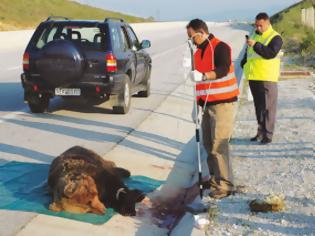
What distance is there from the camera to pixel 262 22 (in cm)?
825

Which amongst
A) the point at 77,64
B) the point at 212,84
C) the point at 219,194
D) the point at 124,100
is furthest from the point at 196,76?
the point at 124,100

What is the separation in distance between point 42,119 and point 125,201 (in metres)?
5.51

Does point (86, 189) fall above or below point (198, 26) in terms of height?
below

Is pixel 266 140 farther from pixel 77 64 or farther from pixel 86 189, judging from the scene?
pixel 77 64

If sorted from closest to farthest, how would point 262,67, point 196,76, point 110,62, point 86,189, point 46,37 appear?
point 86,189
point 196,76
point 262,67
point 110,62
point 46,37

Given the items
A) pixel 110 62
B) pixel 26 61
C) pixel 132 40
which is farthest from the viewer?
pixel 132 40

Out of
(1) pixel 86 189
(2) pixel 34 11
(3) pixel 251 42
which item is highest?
(3) pixel 251 42

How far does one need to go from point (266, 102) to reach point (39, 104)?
4.93 metres

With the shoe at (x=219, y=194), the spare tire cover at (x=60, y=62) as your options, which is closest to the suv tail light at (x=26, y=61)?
the spare tire cover at (x=60, y=62)

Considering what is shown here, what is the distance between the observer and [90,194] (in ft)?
19.2

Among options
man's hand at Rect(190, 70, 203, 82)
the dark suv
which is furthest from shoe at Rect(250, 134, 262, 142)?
the dark suv

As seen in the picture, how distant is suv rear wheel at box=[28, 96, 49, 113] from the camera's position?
11.6 meters

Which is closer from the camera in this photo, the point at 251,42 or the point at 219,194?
the point at 219,194

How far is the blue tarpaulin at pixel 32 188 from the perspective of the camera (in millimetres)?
5933
